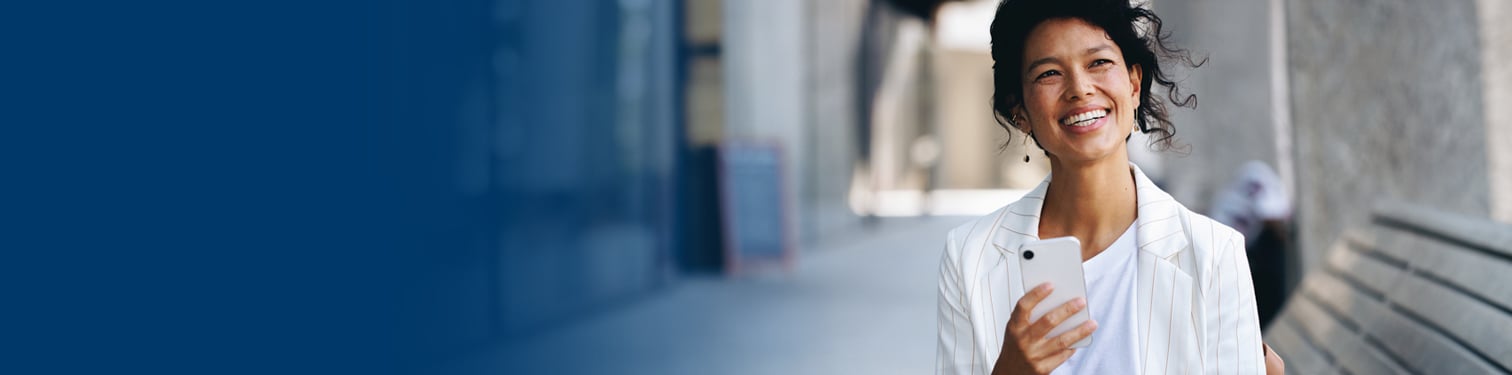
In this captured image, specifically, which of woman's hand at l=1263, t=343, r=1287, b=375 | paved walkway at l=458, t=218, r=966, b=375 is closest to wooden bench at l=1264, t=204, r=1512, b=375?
woman's hand at l=1263, t=343, r=1287, b=375

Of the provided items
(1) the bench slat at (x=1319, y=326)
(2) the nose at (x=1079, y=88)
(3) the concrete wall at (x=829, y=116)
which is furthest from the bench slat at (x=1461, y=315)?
(3) the concrete wall at (x=829, y=116)

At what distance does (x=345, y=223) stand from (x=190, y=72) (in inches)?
32.4

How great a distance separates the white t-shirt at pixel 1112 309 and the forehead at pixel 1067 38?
0.17 m

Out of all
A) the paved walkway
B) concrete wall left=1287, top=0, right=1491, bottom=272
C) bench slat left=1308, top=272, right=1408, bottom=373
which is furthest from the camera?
the paved walkway

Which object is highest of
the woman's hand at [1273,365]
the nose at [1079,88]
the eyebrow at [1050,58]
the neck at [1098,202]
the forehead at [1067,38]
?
the forehead at [1067,38]

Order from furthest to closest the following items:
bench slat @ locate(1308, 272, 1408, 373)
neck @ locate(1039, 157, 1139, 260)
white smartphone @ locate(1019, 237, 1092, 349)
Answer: bench slat @ locate(1308, 272, 1408, 373)
neck @ locate(1039, 157, 1139, 260)
white smartphone @ locate(1019, 237, 1092, 349)

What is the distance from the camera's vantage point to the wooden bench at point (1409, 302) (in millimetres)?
1568

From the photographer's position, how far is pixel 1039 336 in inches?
36.9

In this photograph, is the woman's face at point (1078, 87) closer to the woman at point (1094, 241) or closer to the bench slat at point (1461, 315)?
the woman at point (1094, 241)

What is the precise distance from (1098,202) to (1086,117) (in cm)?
9

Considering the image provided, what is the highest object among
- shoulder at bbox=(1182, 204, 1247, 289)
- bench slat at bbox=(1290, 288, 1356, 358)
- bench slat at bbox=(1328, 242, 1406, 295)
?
shoulder at bbox=(1182, 204, 1247, 289)

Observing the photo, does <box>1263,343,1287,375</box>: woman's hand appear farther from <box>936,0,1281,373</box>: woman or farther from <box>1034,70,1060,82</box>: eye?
<box>1034,70,1060,82</box>: eye

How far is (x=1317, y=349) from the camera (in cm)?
211

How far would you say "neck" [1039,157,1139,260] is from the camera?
1.02 meters
